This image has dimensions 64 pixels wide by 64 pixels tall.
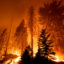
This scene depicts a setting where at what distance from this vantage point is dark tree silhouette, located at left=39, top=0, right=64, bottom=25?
7926 mm

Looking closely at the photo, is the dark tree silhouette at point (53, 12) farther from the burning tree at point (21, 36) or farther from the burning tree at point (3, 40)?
the burning tree at point (3, 40)

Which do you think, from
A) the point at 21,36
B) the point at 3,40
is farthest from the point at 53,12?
the point at 3,40

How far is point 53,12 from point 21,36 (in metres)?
3.65

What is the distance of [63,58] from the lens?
7.00 meters

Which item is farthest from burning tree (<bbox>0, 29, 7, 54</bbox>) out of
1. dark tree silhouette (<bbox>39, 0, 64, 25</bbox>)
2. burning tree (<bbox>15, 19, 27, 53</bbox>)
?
dark tree silhouette (<bbox>39, 0, 64, 25</bbox>)

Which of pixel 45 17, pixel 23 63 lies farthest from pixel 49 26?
pixel 23 63

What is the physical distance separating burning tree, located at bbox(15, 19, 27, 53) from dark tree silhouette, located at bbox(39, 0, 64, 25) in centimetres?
213

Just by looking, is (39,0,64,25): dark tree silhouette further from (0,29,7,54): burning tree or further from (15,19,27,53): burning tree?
(0,29,7,54): burning tree

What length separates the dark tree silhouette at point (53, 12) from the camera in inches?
312

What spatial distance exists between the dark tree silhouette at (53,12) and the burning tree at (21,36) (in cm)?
213

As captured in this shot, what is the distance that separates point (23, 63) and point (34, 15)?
4.58m

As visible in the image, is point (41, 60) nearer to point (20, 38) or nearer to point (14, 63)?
point (14, 63)

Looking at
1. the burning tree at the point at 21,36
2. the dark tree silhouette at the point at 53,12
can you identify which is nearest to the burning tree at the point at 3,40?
the burning tree at the point at 21,36

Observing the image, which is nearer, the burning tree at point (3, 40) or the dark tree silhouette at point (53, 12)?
the dark tree silhouette at point (53, 12)
